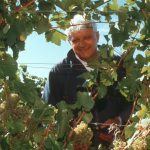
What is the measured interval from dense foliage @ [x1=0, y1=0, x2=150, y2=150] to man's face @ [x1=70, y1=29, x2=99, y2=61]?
83 cm

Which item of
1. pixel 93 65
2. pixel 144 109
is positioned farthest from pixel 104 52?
pixel 144 109

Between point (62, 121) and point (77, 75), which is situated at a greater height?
point (62, 121)

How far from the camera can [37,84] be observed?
7.82ft

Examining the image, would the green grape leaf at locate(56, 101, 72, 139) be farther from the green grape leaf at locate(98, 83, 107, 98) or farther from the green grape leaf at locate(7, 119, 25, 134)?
the green grape leaf at locate(98, 83, 107, 98)

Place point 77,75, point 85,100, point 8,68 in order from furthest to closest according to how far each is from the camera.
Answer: point 77,75
point 85,100
point 8,68

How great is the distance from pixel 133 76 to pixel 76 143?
0.54 metres

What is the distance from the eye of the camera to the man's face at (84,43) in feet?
11.4

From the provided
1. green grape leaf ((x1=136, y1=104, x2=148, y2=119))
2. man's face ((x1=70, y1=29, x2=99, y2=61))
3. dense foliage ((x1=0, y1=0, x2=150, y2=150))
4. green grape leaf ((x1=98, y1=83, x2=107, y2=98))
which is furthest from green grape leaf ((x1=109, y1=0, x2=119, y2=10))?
man's face ((x1=70, y1=29, x2=99, y2=61))

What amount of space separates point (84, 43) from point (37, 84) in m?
1.16

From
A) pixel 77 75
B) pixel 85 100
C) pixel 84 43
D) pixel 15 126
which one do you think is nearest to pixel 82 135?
pixel 85 100

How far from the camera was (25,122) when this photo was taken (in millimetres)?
2150

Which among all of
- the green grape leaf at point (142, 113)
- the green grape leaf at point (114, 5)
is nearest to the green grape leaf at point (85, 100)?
the green grape leaf at point (142, 113)

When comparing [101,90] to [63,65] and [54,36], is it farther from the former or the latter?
[63,65]

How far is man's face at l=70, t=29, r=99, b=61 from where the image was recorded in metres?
3.47
